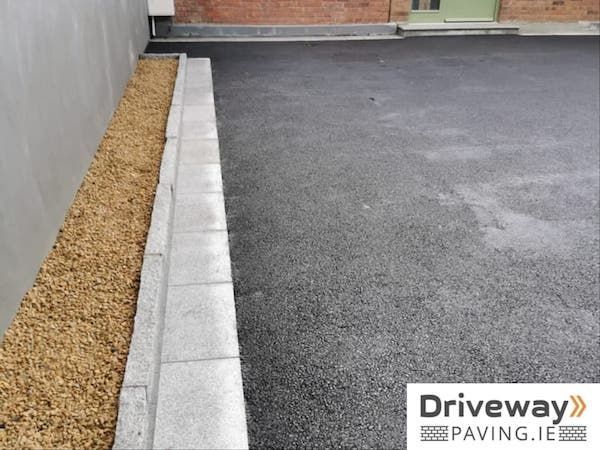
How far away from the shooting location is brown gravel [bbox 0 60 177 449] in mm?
1840

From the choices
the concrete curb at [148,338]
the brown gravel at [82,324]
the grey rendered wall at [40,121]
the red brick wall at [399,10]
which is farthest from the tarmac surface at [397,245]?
the red brick wall at [399,10]

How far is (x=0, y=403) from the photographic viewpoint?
6.26 ft

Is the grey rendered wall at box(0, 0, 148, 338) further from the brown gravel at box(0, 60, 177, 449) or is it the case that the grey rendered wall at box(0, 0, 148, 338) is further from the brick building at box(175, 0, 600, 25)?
the brick building at box(175, 0, 600, 25)

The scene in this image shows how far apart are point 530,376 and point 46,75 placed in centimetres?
288

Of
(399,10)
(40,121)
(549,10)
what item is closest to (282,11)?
(399,10)

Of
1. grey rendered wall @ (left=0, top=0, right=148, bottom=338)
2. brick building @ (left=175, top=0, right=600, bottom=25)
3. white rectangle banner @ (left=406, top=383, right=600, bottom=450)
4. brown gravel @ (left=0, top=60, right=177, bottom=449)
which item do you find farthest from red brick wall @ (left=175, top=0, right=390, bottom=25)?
white rectangle banner @ (left=406, top=383, right=600, bottom=450)

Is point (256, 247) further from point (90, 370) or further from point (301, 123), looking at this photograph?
point (301, 123)

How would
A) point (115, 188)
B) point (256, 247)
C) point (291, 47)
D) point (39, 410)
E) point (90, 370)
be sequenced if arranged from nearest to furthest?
point (39, 410) < point (90, 370) < point (256, 247) < point (115, 188) < point (291, 47)

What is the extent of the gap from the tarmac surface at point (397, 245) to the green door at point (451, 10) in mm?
4426

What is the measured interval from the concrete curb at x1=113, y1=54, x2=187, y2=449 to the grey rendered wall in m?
0.52

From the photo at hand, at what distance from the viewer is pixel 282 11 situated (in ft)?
32.8

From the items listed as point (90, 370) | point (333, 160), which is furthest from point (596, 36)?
point (90, 370)

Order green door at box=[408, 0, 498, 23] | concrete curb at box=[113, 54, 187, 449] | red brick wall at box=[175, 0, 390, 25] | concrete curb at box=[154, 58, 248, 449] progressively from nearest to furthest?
concrete curb at box=[113, 54, 187, 449] → concrete curb at box=[154, 58, 248, 449] → red brick wall at box=[175, 0, 390, 25] → green door at box=[408, 0, 498, 23]

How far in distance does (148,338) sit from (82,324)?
341mm
